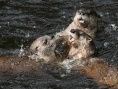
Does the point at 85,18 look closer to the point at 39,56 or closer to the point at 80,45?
the point at 80,45

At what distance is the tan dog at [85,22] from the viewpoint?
32.1 ft

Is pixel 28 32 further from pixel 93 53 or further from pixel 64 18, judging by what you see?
pixel 93 53

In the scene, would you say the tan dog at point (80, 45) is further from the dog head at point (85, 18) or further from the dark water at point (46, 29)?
the dog head at point (85, 18)

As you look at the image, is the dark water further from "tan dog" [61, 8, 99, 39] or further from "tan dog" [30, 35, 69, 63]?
"tan dog" [30, 35, 69, 63]

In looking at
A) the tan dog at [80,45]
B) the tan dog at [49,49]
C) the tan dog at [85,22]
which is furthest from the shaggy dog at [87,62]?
the tan dog at [85,22]

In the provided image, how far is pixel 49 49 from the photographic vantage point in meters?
8.94

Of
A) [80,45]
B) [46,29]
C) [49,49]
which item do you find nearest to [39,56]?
[49,49]

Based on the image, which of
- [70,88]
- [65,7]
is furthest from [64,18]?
[70,88]

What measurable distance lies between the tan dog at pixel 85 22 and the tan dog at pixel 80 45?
2.04ft

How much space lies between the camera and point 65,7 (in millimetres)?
11523

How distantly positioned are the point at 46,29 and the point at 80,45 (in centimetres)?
149

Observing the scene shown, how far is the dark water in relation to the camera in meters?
8.08

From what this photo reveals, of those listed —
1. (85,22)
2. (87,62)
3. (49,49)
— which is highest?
(85,22)

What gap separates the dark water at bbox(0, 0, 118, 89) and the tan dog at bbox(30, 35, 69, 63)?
38 cm
